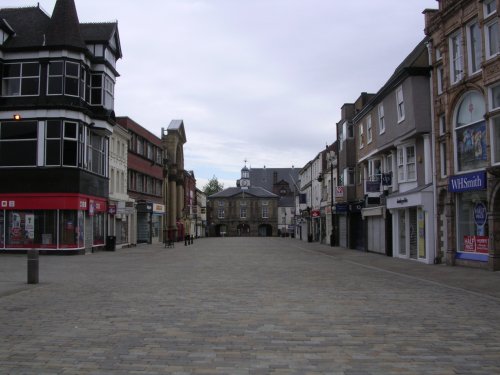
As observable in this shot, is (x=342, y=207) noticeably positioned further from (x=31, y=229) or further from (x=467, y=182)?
(x=31, y=229)

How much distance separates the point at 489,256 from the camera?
19.0 metres

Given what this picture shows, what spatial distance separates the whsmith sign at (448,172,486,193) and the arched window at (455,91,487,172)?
424mm

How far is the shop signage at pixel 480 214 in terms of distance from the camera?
19858 millimetres

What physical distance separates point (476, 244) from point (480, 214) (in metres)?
1.18

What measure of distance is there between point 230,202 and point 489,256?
101538mm

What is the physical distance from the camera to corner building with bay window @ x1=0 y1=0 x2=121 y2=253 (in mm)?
30797

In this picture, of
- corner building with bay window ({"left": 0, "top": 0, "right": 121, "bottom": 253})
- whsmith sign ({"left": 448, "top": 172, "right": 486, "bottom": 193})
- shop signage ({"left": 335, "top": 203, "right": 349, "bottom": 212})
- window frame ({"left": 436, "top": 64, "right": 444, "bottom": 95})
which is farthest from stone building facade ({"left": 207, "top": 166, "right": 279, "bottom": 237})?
whsmith sign ({"left": 448, "top": 172, "right": 486, "bottom": 193})

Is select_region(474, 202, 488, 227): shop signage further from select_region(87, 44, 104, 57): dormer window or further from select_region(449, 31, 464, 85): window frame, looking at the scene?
select_region(87, 44, 104, 57): dormer window

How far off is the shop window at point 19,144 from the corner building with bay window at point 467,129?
21.4m

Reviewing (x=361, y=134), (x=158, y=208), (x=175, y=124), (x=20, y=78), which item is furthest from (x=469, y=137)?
(x=175, y=124)

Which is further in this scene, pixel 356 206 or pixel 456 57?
pixel 356 206

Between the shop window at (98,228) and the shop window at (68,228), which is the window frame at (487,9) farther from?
the shop window at (98,228)

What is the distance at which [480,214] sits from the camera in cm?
2017

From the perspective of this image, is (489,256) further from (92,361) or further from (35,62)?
(35,62)
